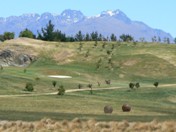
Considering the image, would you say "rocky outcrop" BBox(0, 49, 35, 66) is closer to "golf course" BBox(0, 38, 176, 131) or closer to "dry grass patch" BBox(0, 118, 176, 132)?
"golf course" BBox(0, 38, 176, 131)

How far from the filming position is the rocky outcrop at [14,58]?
133 m

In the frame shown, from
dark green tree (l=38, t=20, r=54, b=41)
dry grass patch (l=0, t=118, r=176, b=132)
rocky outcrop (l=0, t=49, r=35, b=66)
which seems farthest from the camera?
dark green tree (l=38, t=20, r=54, b=41)

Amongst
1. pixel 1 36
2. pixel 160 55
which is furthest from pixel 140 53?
pixel 1 36

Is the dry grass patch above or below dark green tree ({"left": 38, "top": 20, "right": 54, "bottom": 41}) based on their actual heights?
below

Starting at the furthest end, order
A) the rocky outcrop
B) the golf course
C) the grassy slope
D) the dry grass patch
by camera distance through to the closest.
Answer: the rocky outcrop < the golf course < the grassy slope < the dry grass patch

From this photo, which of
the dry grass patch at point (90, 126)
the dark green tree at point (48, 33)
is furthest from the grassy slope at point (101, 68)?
the dry grass patch at point (90, 126)

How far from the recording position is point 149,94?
253 feet

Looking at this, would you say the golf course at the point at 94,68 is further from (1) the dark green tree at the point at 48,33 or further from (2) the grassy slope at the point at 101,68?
(1) the dark green tree at the point at 48,33

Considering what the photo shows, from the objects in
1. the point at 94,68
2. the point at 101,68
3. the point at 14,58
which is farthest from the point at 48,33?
the point at 101,68

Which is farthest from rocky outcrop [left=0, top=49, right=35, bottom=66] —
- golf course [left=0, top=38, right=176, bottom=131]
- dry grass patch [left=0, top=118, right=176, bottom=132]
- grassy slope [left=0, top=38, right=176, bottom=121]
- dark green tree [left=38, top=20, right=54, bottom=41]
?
dry grass patch [left=0, top=118, right=176, bottom=132]

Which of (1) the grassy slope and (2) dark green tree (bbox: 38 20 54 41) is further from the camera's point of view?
(2) dark green tree (bbox: 38 20 54 41)

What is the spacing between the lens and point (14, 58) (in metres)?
134

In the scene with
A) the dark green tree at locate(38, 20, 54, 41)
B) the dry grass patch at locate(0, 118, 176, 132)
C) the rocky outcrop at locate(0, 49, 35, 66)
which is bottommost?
the dry grass patch at locate(0, 118, 176, 132)

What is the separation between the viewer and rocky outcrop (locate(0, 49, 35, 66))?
436 ft
